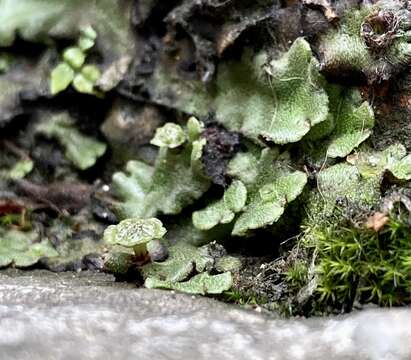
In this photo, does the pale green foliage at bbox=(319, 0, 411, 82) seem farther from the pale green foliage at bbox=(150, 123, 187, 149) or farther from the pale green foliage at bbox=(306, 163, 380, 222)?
the pale green foliage at bbox=(150, 123, 187, 149)

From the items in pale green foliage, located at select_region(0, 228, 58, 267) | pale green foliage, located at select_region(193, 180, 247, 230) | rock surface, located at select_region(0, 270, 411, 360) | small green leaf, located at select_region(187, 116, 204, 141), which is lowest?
pale green foliage, located at select_region(0, 228, 58, 267)

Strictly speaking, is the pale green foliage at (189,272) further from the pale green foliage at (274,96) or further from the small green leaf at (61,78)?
the small green leaf at (61,78)

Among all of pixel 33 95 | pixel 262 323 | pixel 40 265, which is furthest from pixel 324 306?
pixel 33 95

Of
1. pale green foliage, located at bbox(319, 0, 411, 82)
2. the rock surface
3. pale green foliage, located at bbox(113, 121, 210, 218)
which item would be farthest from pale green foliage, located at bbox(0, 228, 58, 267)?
pale green foliage, located at bbox(319, 0, 411, 82)

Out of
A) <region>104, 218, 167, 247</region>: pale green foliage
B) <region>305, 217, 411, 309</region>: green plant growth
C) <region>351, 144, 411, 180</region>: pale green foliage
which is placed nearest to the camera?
<region>305, 217, 411, 309</region>: green plant growth

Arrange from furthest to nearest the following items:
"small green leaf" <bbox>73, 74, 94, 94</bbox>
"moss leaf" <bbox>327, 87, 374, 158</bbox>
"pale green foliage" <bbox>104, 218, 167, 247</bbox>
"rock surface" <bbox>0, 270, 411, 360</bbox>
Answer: "small green leaf" <bbox>73, 74, 94, 94</bbox> < "moss leaf" <bbox>327, 87, 374, 158</bbox> < "pale green foliage" <bbox>104, 218, 167, 247</bbox> < "rock surface" <bbox>0, 270, 411, 360</bbox>

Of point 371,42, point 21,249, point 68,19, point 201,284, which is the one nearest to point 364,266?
point 201,284

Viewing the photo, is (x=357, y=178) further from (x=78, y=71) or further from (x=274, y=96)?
Result: (x=78, y=71)
